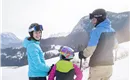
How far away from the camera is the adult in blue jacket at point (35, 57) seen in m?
2.48

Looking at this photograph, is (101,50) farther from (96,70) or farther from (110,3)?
(110,3)

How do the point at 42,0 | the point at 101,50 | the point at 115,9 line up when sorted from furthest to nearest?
1. the point at 115,9
2. the point at 42,0
3. the point at 101,50

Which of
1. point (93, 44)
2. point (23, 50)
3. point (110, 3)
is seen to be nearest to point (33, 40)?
point (23, 50)

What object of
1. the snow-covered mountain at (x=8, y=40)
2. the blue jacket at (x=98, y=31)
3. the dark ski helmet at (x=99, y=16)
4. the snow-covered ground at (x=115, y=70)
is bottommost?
the snow-covered ground at (x=115, y=70)

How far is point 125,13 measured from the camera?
318 cm

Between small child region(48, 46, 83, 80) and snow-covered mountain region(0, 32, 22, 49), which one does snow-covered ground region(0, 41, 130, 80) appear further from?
small child region(48, 46, 83, 80)

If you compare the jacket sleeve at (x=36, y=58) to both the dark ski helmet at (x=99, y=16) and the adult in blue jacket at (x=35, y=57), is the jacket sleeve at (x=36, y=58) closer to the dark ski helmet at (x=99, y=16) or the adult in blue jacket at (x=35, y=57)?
the adult in blue jacket at (x=35, y=57)

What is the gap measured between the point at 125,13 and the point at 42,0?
95 centimetres

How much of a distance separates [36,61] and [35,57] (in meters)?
0.04

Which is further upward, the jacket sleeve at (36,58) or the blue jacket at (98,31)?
the blue jacket at (98,31)

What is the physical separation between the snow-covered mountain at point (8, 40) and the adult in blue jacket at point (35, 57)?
0.27 metres

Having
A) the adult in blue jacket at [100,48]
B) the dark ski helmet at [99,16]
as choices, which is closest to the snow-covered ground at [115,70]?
the adult in blue jacket at [100,48]

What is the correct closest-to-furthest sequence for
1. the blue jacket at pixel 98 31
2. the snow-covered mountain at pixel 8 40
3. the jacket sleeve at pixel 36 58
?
the jacket sleeve at pixel 36 58
the blue jacket at pixel 98 31
the snow-covered mountain at pixel 8 40

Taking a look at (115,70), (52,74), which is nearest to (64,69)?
(52,74)
